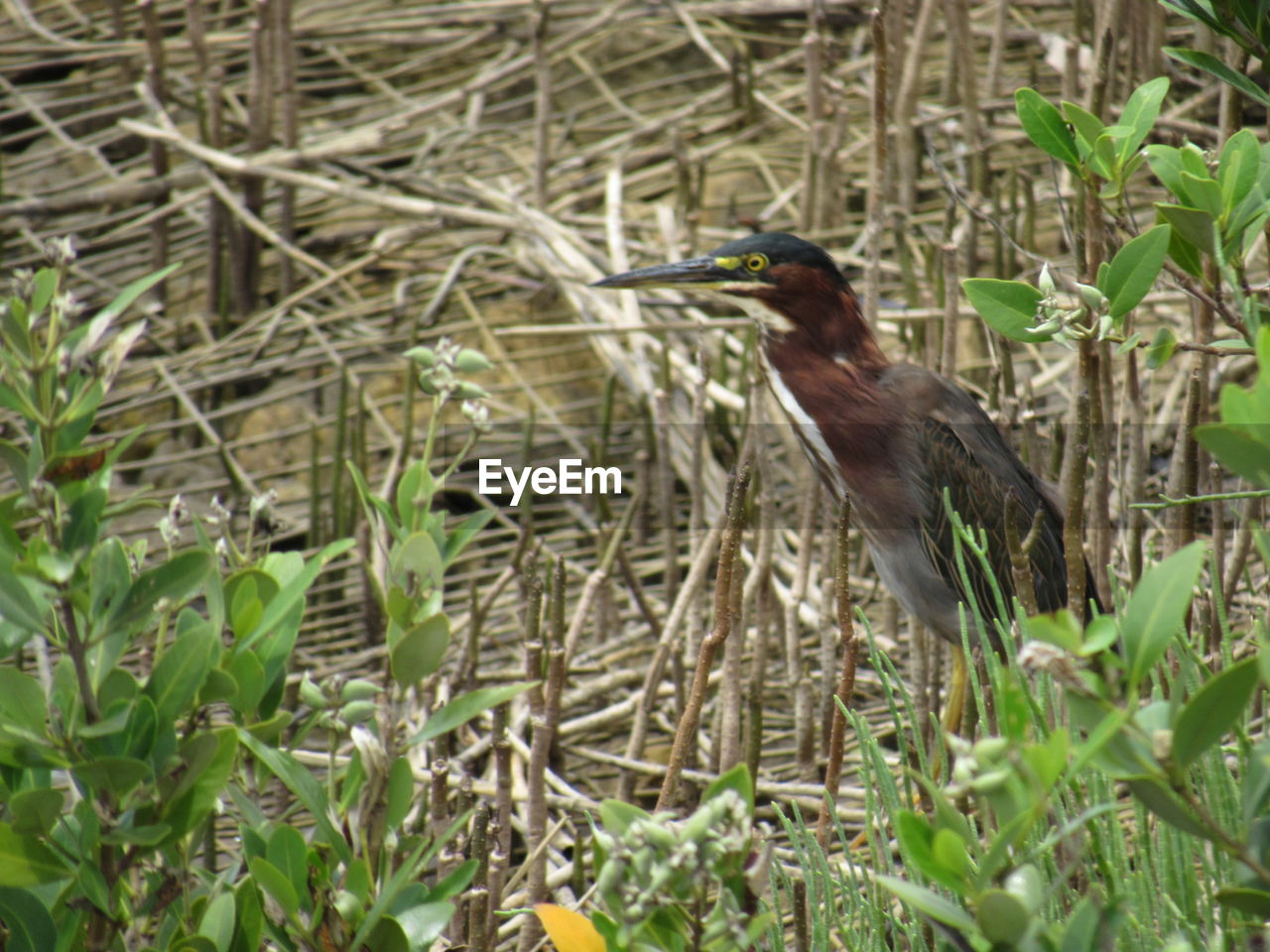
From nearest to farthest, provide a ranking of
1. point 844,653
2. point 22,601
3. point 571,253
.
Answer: point 22,601 → point 844,653 → point 571,253

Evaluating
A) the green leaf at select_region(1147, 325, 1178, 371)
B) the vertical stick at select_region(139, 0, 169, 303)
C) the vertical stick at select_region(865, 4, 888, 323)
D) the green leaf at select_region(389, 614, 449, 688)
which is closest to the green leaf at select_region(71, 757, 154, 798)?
the green leaf at select_region(389, 614, 449, 688)

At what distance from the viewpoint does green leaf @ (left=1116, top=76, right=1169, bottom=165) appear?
51.1 inches

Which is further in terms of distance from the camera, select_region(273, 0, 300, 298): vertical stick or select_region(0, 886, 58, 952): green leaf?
select_region(273, 0, 300, 298): vertical stick

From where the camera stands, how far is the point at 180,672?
3.84 feet

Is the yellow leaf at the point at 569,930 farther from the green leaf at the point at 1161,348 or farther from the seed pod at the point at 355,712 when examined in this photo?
the green leaf at the point at 1161,348

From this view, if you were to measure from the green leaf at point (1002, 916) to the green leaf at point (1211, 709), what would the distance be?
12 centimetres

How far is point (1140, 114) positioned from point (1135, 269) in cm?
18

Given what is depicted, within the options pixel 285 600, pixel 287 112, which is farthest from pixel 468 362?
pixel 287 112

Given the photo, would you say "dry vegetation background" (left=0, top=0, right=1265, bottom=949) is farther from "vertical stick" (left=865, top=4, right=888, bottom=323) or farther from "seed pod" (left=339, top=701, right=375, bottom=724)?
"seed pod" (left=339, top=701, right=375, bottom=724)

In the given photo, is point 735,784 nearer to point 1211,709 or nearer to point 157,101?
point 1211,709

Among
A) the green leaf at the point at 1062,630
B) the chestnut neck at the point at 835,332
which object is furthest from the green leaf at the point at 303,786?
the chestnut neck at the point at 835,332

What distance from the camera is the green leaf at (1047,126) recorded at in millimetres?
1337

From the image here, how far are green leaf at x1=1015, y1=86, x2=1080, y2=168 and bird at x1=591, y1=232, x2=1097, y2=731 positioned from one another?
119 cm

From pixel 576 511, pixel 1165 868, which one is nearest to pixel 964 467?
pixel 576 511
